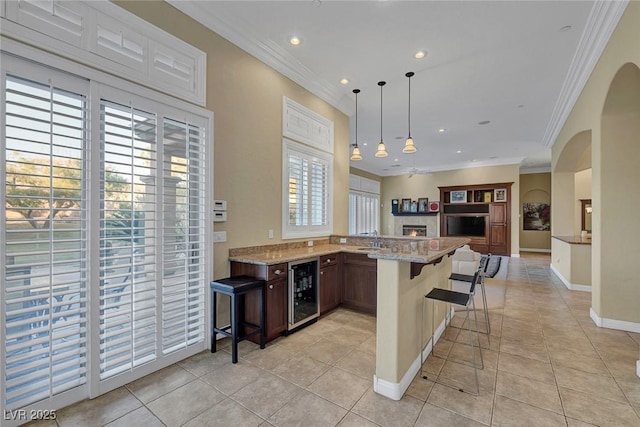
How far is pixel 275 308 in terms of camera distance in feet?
9.95

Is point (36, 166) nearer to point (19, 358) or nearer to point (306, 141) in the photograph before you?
point (19, 358)

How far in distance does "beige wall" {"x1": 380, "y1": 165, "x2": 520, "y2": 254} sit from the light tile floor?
7670 mm

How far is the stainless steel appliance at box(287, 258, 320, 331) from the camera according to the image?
3.26 m

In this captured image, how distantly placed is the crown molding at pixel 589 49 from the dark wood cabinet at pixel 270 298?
13.7 feet

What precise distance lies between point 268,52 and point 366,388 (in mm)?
3887

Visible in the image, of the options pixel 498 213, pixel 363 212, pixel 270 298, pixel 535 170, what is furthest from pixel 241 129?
pixel 535 170

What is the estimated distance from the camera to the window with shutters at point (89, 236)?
5.86ft

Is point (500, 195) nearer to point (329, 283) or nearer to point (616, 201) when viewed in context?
point (616, 201)

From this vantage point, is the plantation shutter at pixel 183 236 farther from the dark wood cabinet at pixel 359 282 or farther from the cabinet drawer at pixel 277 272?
the dark wood cabinet at pixel 359 282

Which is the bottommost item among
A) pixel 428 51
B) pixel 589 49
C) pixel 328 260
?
pixel 328 260

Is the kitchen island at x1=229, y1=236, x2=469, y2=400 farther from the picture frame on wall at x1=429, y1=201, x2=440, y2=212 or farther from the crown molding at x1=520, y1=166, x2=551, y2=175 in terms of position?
the crown molding at x1=520, y1=166, x2=551, y2=175

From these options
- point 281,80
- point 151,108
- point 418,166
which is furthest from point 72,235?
point 418,166

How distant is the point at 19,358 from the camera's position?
177 cm

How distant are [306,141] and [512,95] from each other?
3.80m
